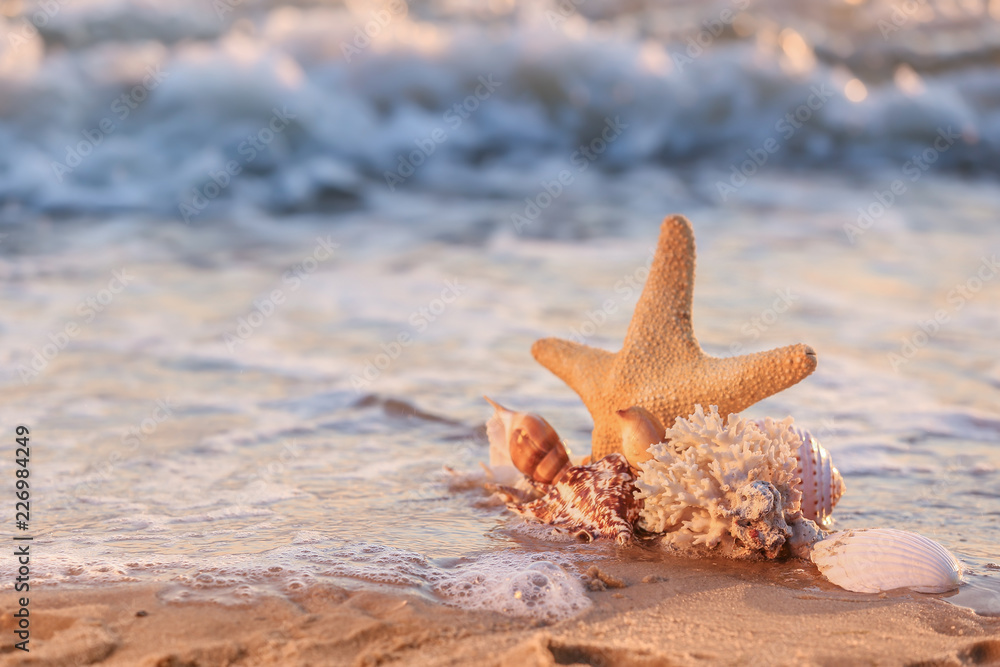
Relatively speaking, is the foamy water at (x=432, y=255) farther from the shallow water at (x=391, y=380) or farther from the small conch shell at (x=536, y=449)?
the small conch shell at (x=536, y=449)

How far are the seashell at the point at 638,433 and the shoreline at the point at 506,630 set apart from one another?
501mm

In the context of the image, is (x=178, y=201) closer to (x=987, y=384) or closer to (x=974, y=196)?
(x=987, y=384)

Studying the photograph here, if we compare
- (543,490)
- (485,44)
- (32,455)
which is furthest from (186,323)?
(485,44)

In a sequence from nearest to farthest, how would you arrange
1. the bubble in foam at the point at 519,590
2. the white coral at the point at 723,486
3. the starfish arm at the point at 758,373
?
the bubble in foam at the point at 519,590
the white coral at the point at 723,486
the starfish arm at the point at 758,373

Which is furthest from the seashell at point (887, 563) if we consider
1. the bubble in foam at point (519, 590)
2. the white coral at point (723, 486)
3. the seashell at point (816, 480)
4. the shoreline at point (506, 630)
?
the bubble in foam at point (519, 590)

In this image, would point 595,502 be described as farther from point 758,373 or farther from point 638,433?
point 758,373

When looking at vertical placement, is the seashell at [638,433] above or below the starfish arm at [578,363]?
below

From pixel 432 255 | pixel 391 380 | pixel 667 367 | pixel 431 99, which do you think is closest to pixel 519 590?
pixel 667 367

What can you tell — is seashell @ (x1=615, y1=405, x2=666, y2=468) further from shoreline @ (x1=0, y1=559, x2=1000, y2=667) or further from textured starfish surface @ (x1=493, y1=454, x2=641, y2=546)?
shoreline @ (x1=0, y1=559, x2=1000, y2=667)

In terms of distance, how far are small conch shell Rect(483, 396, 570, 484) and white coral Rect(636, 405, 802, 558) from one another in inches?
17.0

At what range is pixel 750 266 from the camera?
805cm

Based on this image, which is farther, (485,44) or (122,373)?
(485,44)

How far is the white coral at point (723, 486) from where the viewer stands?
309 cm

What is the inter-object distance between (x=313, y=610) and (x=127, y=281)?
533 cm
